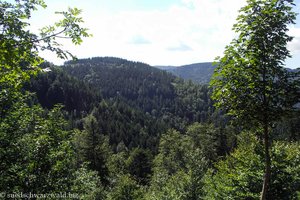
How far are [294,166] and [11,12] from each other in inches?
730

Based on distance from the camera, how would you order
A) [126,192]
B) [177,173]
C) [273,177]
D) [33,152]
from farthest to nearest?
[177,173] < [126,192] < [273,177] < [33,152]

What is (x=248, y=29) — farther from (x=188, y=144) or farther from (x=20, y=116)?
(x=188, y=144)

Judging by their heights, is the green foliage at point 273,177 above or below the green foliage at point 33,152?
below

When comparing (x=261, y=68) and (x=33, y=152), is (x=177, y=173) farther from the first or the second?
(x=261, y=68)

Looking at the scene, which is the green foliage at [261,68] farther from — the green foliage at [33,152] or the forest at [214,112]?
the green foliage at [33,152]

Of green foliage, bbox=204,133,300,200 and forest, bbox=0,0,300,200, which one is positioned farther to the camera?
green foliage, bbox=204,133,300,200

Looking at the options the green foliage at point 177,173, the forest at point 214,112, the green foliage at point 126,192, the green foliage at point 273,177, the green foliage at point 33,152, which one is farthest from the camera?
the green foliage at point 126,192

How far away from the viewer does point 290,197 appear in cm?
1628

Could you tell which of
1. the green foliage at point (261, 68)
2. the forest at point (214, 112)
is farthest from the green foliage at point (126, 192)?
the green foliage at point (261, 68)

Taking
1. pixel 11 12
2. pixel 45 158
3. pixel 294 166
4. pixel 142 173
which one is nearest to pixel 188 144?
pixel 142 173

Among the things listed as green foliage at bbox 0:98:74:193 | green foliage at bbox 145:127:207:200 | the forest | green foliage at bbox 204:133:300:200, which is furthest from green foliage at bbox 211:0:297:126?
green foliage at bbox 145:127:207:200

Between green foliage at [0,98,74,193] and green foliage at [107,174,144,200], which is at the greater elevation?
green foliage at [0,98,74,193]

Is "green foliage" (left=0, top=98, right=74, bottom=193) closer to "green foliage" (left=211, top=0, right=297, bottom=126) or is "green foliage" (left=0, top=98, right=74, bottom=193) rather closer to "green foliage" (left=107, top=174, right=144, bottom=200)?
"green foliage" (left=211, top=0, right=297, bottom=126)

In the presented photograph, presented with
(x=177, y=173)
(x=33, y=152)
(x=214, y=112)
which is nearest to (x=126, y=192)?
(x=177, y=173)
